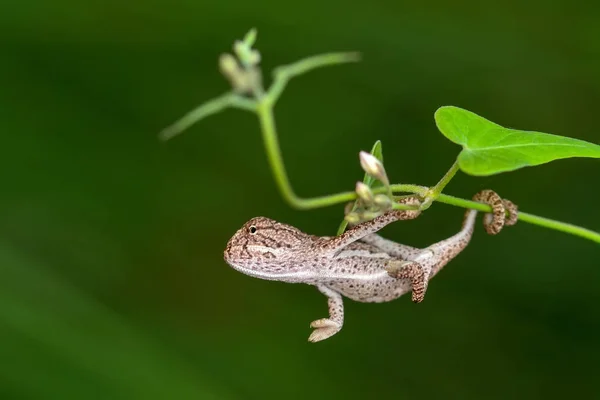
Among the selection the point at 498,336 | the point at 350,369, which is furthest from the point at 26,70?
the point at 498,336

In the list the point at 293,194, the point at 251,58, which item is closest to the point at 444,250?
the point at 293,194

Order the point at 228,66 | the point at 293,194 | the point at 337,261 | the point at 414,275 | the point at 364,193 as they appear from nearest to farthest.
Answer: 1. the point at 228,66
2. the point at 293,194
3. the point at 364,193
4. the point at 414,275
5. the point at 337,261

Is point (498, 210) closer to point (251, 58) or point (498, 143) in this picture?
point (498, 143)

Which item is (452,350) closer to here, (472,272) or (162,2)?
(472,272)

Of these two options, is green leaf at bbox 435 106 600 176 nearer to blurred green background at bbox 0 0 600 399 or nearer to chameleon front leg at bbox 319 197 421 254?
chameleon front leg at bbox 319 197 421 254

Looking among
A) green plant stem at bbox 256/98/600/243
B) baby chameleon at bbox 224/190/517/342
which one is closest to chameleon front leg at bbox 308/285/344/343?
baby chameleon at bbox 224/190/517/342

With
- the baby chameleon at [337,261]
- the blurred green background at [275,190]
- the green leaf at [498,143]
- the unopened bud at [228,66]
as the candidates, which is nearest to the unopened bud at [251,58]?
the unopened bud at [228,66]
